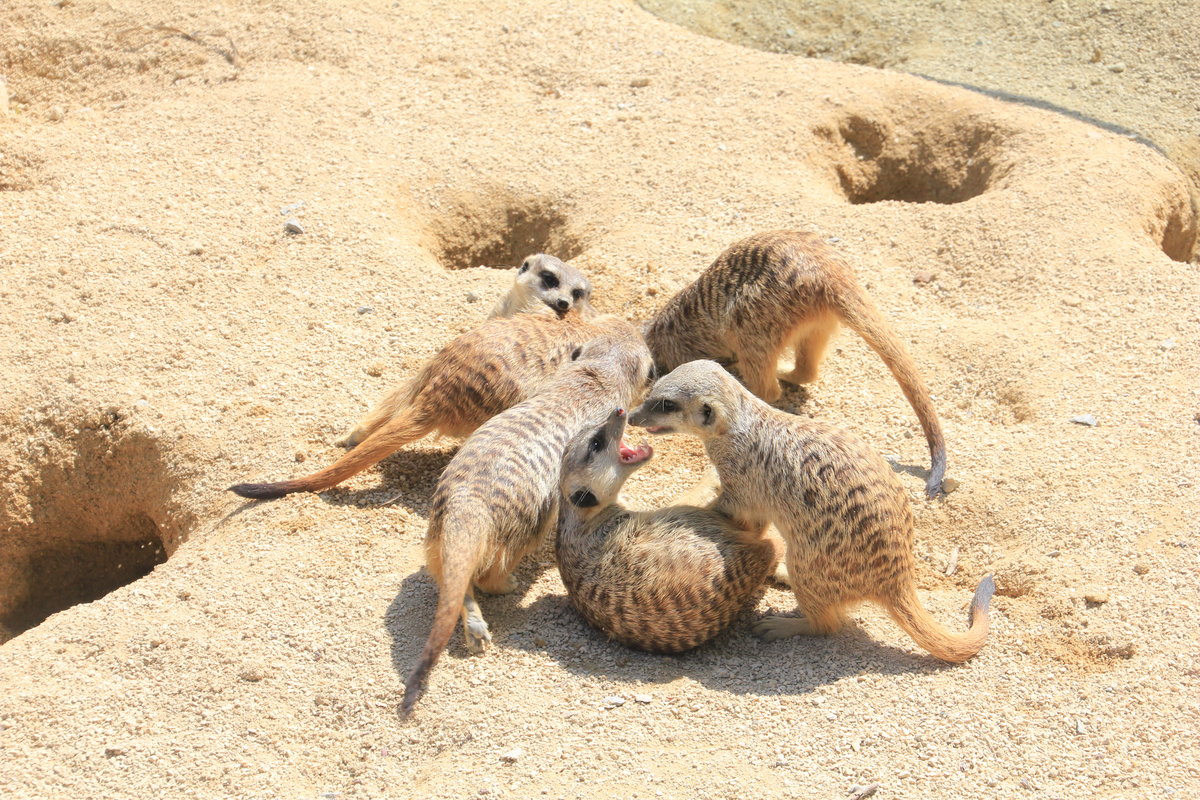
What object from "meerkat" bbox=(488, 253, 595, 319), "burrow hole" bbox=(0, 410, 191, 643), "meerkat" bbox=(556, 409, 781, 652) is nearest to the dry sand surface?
"burrow hole" bbox=(0, 410, 191, 643)

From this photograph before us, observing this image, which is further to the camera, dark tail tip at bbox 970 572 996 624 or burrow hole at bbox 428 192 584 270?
burrow hole at bbox 428 192 584 270

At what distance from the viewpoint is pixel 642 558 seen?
9.53 feet

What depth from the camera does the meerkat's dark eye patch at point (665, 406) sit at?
3.21 metres

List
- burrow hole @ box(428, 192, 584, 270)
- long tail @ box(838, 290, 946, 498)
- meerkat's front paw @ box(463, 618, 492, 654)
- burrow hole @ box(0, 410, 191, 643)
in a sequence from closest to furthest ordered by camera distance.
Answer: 1. meerkat's front paw @ box(463, 618, 492, 654)
2. long tail @ box(838, 290, 946, 498)
3. burrow hole @ box(0, 410, 191, 643)
4. burrow hole @ box(428, 192, 584, 270)

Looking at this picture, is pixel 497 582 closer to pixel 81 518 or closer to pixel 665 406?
pixel 665 406

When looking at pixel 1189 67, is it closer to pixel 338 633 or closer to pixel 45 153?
pixel 338 633

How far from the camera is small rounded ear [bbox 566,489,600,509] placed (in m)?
3.06

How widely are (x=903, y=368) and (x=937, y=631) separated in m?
1.00

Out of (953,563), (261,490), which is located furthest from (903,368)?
(261,490)

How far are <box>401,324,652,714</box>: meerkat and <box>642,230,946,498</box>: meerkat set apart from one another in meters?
0.63

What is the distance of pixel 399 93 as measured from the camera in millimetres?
5582

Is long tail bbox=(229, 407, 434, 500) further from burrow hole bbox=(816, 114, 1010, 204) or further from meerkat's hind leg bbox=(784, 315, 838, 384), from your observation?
burrow hole bbox=(816, 114, 1010, 204)

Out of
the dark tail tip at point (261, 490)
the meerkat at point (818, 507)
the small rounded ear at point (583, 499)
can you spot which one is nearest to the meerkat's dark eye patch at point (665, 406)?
the meerkat at point (818, 507)

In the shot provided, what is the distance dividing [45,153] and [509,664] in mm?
3756
